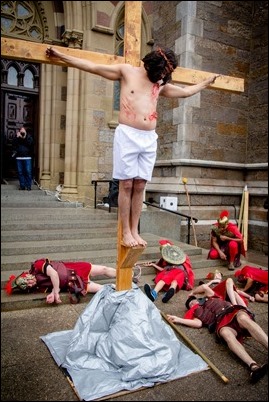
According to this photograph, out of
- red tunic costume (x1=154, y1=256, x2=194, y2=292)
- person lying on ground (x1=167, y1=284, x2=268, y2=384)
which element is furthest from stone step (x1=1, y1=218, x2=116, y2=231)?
person lying on ground (x1=167, y1=284, x2=268, y2=384)

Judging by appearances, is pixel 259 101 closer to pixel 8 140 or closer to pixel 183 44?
pixel 183 44

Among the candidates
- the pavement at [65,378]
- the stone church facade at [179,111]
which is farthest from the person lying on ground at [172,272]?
the stone church facade at [179,111]

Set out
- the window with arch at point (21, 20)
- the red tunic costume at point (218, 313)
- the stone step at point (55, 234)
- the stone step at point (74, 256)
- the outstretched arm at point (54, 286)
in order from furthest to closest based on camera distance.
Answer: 1. the window with arch at point (21, 20)
2. the stone step at point (55, 234)
3. the stone step at point (74, 256)
4. the outstretched arm at point (54, 286)
5. the red tunic costume at point (218, 313)

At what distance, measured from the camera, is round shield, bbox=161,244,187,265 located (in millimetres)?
4812

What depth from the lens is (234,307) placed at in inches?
127

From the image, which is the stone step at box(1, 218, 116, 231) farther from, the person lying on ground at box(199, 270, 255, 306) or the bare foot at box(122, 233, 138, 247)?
the bare foot at box(122, 233, 138, 247)

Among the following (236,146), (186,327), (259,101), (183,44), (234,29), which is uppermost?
(234,29)

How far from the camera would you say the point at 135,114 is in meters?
Result: 2.32

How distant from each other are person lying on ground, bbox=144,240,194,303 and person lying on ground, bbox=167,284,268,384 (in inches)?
22.0

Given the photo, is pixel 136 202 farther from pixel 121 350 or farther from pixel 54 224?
pixel 54 224

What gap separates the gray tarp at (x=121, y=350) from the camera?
240 cm

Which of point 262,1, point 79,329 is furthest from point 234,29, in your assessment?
point 79,329

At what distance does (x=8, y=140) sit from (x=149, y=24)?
178 inches

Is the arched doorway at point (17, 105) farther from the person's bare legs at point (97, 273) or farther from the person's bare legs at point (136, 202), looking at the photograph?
A: the person's bare legs at point (136, 202)
